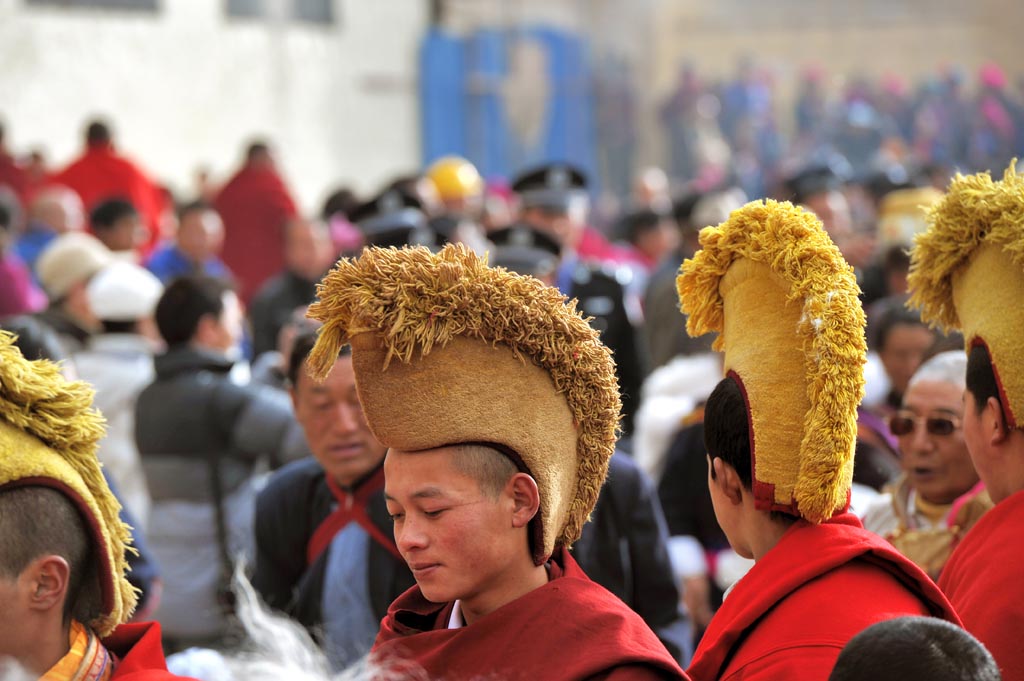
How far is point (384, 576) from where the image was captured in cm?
327

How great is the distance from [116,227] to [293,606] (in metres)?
5.34

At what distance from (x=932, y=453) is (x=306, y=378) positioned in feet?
5.13

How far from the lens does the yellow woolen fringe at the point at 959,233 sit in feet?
8.93

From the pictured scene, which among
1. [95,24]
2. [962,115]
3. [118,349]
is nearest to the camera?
[118,349]

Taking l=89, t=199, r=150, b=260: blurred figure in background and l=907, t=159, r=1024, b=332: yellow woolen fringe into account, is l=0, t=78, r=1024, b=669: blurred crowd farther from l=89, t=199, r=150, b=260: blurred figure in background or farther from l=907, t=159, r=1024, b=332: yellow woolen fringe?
l=907, t=159, r=1024, b=332: yellow woolen fringe

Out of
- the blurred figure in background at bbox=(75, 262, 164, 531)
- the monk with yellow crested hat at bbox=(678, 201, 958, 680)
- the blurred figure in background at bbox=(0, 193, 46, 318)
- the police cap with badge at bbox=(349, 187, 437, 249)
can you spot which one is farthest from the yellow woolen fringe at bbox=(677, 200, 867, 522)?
the blurred figure in background at bbox=(0, 193, 46, 318)

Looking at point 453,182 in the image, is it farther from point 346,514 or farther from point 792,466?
point 792,466

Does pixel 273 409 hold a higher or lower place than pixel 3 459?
lower

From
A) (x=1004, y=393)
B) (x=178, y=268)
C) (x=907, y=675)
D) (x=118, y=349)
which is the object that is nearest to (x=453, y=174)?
(x=178, y=268)

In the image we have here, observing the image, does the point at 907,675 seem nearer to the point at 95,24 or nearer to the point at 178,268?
the point at 178,268

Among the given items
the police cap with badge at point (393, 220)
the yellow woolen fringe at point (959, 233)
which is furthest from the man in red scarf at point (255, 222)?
the yellow woolen fringe at point (959, 233)

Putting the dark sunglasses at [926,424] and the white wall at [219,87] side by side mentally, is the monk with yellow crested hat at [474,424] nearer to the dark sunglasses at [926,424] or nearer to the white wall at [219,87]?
the dark sunglasses at [926,424]

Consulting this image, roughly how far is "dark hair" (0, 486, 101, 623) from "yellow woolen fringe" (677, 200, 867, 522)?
115cm

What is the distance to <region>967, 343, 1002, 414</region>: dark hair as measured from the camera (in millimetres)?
2684
